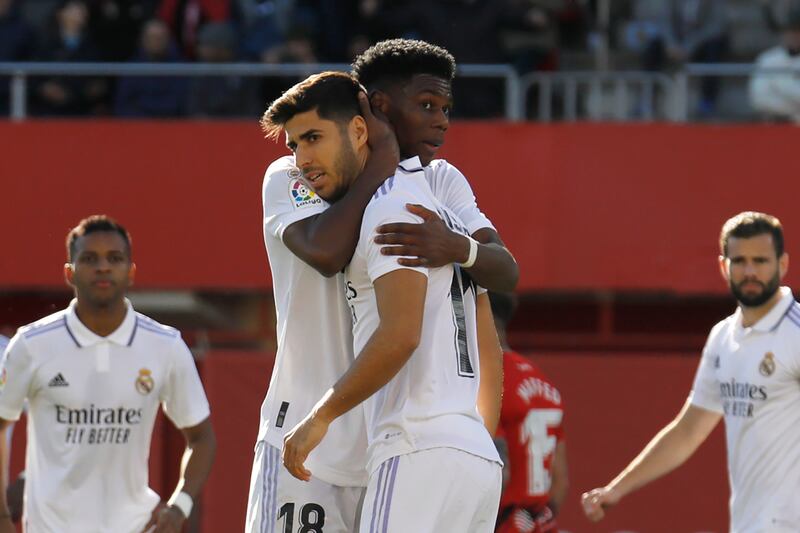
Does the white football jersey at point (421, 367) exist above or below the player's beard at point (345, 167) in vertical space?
below

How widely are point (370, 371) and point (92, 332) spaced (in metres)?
3.06

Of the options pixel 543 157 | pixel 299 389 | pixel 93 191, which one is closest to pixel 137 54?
pixel 93 191

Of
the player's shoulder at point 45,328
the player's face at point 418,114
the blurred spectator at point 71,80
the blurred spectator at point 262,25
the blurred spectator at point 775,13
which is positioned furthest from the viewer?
the blurred spectator at point 775,13

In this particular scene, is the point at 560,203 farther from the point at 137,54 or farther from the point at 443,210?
the point at 443,210

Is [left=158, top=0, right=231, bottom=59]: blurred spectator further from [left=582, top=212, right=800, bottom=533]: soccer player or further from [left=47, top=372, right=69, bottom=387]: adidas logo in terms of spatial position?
[left=582, top=212, right=800, bottom=533]: soccer player

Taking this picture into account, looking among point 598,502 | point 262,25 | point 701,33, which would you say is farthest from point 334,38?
point 598,502

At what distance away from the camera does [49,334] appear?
7137 millimetres

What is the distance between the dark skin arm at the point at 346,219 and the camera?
4.75 metres

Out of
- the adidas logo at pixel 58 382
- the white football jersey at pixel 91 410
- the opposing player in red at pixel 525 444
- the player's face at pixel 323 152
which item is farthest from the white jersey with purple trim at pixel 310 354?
the opposing player in red at pixel 525 444

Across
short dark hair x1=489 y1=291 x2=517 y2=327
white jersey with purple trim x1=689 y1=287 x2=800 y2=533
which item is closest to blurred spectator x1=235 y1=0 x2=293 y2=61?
short dark hair x1=489 y1=291 x2=517 y2=327

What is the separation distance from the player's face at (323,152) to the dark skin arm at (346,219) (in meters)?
0.06

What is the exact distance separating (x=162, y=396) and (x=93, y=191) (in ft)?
18.5

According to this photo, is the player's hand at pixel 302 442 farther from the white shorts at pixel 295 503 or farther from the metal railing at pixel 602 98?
the metal railing at pixel 602 98

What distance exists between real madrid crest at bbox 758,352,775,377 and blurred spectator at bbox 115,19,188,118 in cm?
657
